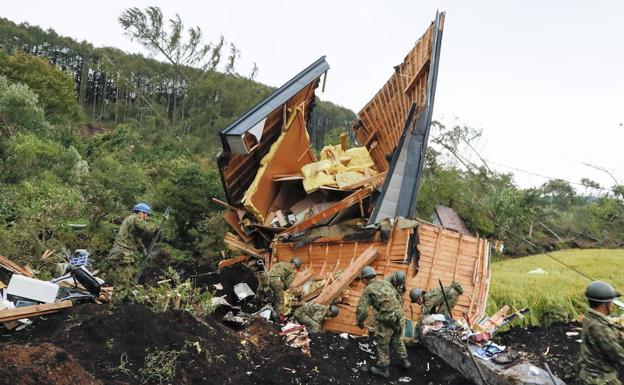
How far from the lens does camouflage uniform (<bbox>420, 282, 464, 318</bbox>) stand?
27.2ft

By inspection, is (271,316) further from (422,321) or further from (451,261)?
(451,261)

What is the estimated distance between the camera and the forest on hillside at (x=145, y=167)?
12648mm

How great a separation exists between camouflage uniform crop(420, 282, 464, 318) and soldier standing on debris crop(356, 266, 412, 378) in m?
1.29

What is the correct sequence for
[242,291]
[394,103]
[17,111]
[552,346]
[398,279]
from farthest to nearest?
[17,111]
[394,103]
[242,291]
[552,346]
[398,279]

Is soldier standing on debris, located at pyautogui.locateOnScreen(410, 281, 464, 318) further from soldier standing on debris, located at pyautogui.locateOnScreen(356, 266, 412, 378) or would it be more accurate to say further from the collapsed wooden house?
soldier standing on debris, located at pyautogui.locateOnScreen(356, 266, 412, 378)

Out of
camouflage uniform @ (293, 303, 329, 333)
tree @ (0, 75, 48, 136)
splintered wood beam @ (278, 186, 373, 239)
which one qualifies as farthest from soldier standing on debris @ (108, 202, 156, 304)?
tree @ (0, 75, 48, 136)

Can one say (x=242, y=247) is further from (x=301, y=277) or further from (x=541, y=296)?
(x=541, y=296)

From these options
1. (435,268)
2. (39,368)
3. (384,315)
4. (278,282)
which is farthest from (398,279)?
(39,368)

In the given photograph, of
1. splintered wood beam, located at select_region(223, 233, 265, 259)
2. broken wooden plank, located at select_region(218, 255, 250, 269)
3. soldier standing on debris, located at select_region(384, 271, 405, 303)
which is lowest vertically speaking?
broken wooden plank, located at select_region(218, 255, 250, 269)

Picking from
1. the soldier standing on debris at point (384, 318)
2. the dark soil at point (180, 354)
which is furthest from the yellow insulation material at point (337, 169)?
the soldier standing on debris at point (384, 318)

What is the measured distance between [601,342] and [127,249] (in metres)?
6.18

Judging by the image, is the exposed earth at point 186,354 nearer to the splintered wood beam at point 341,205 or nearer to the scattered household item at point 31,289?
the scattered household item at point 31,289

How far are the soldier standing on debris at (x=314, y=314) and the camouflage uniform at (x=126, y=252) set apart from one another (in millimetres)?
2950

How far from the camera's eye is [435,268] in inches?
362
